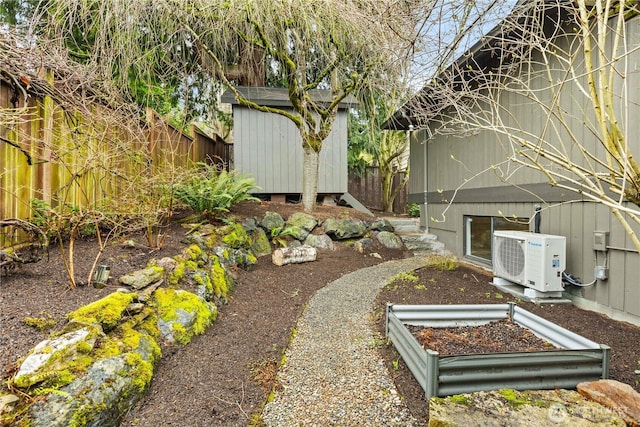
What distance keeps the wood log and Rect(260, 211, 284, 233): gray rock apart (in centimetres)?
71

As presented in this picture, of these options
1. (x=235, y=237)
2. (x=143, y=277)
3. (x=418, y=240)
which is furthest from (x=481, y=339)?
(x=418, y=240)

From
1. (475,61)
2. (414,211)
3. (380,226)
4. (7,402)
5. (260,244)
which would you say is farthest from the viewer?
(414,211)

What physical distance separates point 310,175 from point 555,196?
3.97m

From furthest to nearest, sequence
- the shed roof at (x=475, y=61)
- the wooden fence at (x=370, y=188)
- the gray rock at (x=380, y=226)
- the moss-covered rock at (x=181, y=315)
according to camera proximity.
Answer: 1. the wooden fence at (x=370, y=188)
2. the gray rock at (x=380, y=226)
3. the shed roof at (x=475, y=61)
4. the moss-covered rock at (x=181, y=315)

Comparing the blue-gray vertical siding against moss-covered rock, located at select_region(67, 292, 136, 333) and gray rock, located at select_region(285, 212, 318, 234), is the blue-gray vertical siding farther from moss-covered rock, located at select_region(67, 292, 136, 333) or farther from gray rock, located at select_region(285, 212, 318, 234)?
moss-covered rock, located at select_region(67, 292, 136, 333)

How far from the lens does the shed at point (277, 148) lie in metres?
7.41

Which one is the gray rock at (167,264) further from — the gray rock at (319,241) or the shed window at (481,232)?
the shed window at (481,232)

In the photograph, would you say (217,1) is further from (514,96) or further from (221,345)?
(221,345)

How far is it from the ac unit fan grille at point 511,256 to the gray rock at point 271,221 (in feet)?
10.7

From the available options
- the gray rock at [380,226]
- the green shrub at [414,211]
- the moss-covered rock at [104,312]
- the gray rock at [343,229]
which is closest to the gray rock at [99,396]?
the moss-covered rock at [104,312]

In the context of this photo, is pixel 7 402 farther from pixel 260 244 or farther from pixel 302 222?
pixel 302 222

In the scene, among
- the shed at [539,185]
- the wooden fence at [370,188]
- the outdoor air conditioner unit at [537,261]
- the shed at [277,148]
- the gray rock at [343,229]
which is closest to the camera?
the shed at [539,185]

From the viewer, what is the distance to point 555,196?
380cm

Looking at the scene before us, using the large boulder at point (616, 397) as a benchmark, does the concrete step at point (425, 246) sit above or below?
above
